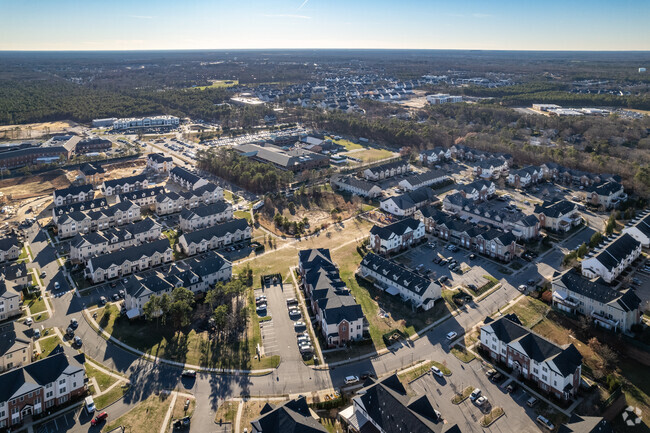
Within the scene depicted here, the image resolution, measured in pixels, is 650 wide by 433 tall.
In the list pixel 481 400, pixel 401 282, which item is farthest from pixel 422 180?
pixel 481 400

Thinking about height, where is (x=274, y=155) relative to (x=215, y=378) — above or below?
above

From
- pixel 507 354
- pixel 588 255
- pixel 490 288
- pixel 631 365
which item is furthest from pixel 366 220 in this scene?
pixel 631 365

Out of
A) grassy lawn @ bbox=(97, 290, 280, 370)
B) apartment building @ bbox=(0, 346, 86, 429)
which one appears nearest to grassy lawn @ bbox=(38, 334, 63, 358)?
grassy lawn @ bbox=(97, 290, 280, 370)

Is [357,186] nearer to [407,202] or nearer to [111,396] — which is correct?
[407,202]

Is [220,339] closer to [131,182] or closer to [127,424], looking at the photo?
[127,424]

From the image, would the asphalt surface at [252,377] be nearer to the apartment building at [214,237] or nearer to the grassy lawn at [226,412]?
the grassy lawn at [226,412]

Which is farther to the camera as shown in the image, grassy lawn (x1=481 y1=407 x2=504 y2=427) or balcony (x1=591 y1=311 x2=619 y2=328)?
balcony (x1=591 y1=311 x2=619 y2=328)

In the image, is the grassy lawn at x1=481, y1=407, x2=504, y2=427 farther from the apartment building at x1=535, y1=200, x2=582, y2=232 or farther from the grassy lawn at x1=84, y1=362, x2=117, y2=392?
the apartment building at x1=535, y1=200, x2=582, y2=232
